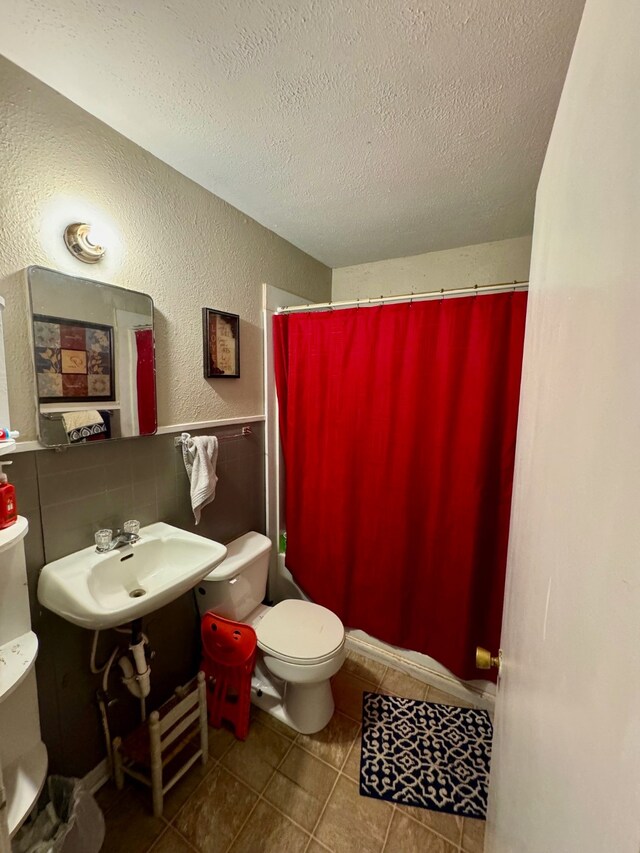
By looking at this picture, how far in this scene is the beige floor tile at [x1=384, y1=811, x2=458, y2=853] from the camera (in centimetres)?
110

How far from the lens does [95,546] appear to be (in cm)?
117

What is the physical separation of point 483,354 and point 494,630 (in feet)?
4.24

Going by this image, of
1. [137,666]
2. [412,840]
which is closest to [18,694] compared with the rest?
[137,666]

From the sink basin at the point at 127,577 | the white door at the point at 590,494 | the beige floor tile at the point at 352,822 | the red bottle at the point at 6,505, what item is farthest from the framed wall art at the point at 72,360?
the beige floor tile at the point at 352,822

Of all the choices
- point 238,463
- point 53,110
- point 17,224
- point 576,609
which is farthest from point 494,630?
point 53,110

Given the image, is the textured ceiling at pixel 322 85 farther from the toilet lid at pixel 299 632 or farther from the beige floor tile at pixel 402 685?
the beige floor tile at pixel 402 685

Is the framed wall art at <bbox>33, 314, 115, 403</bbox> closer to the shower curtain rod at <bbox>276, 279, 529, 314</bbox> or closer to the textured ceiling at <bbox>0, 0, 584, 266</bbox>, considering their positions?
the textured ceiling at <bbox>0, 0, 584, 266</bbox>

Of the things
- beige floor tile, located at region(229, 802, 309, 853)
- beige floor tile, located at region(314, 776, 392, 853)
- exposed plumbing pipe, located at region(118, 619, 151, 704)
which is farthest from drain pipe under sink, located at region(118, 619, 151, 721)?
Result: beige floor tile, located at region(314, 776, 392, 853)

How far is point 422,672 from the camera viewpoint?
1.71m

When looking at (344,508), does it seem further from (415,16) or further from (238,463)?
(415,16)

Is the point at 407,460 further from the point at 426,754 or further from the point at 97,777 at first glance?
the point at 97,777

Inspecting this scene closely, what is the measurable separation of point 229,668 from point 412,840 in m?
0.86

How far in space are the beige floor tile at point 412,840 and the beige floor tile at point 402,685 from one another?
0.49 metres

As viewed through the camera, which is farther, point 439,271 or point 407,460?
point 439,271
